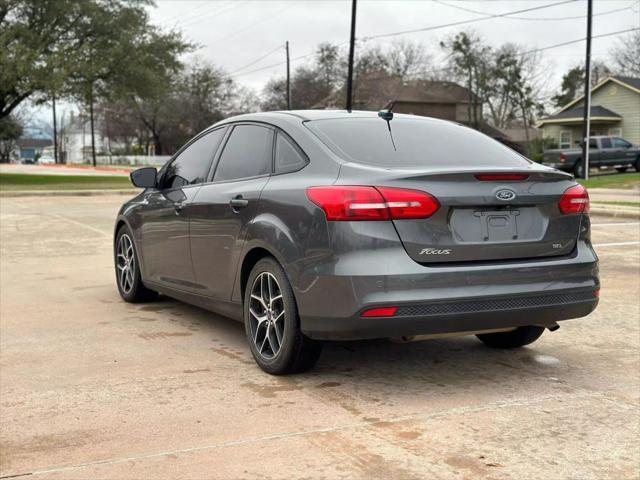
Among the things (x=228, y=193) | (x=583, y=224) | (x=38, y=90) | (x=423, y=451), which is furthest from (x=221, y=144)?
(x=38, y=90)

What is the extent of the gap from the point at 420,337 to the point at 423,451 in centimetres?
92

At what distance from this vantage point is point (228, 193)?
549 cm

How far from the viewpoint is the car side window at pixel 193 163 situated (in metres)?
6.12

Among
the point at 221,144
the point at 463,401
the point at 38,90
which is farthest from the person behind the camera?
the point at 38,90

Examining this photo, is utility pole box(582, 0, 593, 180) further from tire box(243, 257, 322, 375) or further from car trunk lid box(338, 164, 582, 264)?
tire box(243, 257, 322, 375)

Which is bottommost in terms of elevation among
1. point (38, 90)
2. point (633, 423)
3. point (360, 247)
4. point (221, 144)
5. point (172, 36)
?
point (633, 423)

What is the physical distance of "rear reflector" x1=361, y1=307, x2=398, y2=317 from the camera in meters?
4.24

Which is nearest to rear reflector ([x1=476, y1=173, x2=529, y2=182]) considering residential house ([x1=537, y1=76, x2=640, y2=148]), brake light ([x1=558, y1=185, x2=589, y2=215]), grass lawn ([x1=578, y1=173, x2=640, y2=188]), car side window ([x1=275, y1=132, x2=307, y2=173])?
brake light ([x1=558, y1=185, x2=589, y2=215])

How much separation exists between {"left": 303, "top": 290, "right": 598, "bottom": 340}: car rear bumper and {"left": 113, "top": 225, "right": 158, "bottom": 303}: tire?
310 centimetres

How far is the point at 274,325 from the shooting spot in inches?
193

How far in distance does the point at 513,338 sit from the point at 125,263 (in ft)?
12.3

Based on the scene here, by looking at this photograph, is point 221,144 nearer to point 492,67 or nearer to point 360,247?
point 360,247

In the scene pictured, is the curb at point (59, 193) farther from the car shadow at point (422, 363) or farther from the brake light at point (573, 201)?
the brake light at point (573, 201)

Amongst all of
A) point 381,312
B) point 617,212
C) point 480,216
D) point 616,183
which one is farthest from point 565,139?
point 381,312
